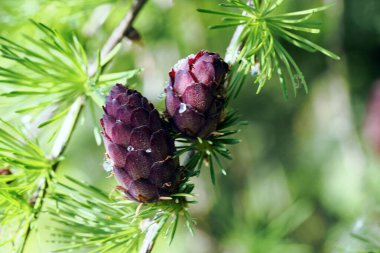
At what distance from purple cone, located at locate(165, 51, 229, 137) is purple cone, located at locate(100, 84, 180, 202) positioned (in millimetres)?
26

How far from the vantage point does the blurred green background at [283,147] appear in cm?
170

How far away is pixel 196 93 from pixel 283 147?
1.44 metres

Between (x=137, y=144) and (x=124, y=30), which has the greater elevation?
(x=124, y=30)

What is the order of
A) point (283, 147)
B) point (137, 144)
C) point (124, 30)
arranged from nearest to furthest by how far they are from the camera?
point (137, 144) < point (124, 30) < point (283, 147)

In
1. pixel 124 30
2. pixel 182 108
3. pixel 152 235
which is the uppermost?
pixel 124 30

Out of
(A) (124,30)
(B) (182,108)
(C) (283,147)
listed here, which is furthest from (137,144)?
(C) (283,147)

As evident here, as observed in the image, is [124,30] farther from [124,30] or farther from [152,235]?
[152,235]

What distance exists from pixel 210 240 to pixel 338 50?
0.64 m

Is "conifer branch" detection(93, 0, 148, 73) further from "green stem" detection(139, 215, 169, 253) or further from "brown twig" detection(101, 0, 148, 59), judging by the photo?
"green stem" detection(139, 215, 169, 253)

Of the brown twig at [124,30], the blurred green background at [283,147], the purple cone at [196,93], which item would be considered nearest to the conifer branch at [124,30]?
the brown twig at [124,30]

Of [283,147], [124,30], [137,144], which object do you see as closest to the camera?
[137,144]

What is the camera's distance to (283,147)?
2.17m

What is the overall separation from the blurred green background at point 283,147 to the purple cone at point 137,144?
85 cm

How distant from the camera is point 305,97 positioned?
2.13 metres
